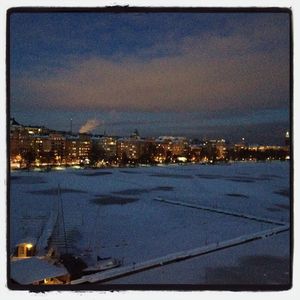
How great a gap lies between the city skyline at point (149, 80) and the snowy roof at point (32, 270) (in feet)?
2.94

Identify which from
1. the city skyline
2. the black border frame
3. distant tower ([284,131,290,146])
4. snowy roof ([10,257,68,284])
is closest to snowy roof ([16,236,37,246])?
snowy roof ([10,257,68,284])

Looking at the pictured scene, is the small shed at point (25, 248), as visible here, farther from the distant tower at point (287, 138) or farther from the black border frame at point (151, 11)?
the distant tower at point (287, 138)

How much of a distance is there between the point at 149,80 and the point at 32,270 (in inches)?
59.3

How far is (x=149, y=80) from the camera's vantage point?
8.57 feet

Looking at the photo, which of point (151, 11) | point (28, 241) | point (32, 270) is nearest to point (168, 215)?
point (28, 241)

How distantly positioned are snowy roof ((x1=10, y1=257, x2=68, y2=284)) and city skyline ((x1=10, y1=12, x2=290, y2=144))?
90 centimetres

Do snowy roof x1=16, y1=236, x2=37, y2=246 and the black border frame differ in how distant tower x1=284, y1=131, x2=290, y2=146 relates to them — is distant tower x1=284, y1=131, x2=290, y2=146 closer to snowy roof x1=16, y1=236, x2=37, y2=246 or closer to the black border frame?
the black border frame

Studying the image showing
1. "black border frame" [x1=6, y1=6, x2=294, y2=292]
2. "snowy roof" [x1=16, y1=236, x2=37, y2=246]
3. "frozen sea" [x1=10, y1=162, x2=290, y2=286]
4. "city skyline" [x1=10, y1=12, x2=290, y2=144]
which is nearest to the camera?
"black border frame" [x1=6, y1=6, x2=294, y2=292]

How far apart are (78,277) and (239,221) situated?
1539 millimetres

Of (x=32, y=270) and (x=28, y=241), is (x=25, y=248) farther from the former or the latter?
(x=32, y=270)

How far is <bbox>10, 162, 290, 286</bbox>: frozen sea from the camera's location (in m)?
1.83

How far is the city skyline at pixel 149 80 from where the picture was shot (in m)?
2.32

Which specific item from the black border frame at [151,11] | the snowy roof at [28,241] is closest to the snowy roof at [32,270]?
the black border frame at [151,11]

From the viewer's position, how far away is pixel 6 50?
4.85 feet
